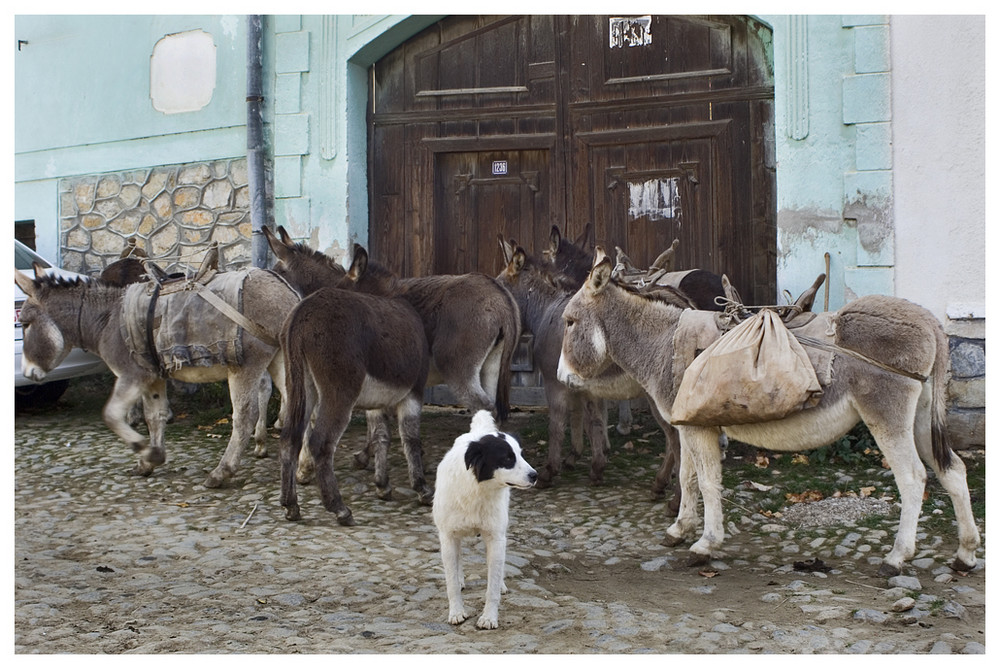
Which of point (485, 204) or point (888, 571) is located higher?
point (485, 204)

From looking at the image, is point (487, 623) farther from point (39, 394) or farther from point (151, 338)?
point (39, 394)

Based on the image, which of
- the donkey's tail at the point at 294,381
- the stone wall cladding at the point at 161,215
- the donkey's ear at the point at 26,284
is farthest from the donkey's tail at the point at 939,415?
the stone wall cladding at the point at 161,215

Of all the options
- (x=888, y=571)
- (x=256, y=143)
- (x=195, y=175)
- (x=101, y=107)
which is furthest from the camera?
(x=101, y=107)

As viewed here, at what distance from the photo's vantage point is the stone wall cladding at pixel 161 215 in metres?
8.92

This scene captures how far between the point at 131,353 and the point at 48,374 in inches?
71.9

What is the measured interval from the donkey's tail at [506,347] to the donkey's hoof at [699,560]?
75.2 inches

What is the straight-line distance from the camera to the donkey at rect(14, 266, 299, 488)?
6578mm

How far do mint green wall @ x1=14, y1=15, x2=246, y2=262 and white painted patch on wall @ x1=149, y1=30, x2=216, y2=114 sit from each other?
0.24ft

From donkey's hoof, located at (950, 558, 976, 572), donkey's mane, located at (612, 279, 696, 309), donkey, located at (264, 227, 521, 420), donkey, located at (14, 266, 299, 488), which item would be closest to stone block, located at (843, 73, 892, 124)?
donkey's mane, located at (612, 279, 696, 309)

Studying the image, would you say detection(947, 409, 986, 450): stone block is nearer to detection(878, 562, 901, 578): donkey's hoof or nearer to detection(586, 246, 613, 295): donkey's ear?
detection(878, 562, 901, 578): donkey's hoof

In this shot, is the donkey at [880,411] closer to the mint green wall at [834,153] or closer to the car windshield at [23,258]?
the mint green wall at [834,153]

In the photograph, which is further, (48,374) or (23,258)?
(23,258)

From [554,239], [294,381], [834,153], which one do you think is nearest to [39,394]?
[294,381]

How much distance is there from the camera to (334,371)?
18.2ft
